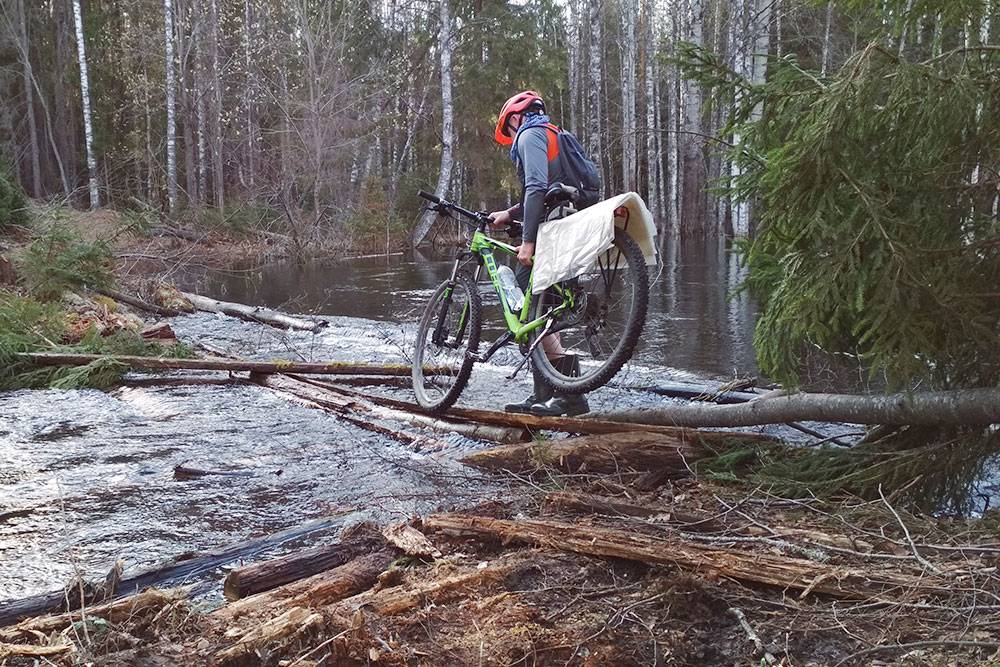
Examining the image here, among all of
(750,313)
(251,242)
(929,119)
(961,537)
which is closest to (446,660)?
(961,537)

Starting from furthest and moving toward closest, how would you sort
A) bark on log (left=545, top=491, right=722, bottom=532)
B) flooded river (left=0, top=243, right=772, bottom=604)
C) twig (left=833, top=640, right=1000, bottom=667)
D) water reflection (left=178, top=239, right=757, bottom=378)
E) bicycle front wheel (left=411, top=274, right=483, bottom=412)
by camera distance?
water reflection (left=178, top=239, right=757, bottom=378)
bicycle front wheel (left=411, top=274, right=483, bottom=412)
flooded river (left=0, top=243, right=772, bottom=604)
bark on log (left=545, top=491, right=722, bottom=532)
twig (left=833, top=640, right=1000, bottom=667)

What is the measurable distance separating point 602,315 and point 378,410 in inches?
73.6

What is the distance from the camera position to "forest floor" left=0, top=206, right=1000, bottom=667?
7.12 feet

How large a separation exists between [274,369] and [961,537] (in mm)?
5198

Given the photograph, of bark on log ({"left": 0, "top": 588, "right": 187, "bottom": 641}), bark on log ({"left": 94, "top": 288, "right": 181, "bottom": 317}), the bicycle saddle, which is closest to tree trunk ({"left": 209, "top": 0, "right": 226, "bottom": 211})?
bark on log ({"left": 94, "top": 288, "right": 181, "bottom": 317})

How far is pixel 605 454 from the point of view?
165 inches

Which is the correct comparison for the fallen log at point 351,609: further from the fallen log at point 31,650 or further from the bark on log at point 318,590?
the fallen log at point 31,650

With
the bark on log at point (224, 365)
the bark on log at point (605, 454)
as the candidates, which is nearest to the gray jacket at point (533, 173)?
the bark on log at point (605, 454)

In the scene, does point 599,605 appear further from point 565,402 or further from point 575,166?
point 575,166

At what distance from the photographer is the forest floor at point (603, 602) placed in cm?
217

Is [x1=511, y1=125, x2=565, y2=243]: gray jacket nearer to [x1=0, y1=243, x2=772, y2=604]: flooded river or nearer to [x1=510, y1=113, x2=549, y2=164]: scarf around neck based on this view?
[x1=510, y1=113, x2=549, y2=164]: scarf around neck

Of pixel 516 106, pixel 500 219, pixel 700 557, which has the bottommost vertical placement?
pixel 700 557

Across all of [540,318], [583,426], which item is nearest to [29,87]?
[540,318]

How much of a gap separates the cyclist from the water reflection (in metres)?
0.82
